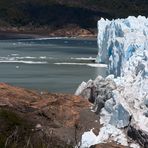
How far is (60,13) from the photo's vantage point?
355 ft

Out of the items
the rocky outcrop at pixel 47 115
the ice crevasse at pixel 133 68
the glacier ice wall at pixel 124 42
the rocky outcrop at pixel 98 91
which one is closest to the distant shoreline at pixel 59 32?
the glacier ice wall at pixel 124 42

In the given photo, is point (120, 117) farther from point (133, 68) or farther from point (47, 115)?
point (133, 68)

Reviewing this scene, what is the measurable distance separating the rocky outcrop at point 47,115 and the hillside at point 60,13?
282 feet

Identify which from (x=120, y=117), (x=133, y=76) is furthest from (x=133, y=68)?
(x=120, y=117)

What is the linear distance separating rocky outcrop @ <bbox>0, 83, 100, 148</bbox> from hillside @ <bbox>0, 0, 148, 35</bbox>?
86.0 m

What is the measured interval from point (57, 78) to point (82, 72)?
4.08m

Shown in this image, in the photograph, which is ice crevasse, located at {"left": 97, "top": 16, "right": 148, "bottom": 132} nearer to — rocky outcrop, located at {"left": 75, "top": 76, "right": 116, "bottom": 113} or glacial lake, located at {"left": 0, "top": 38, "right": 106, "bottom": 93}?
rocky outcrop, located at {"left": 75, "top": 76, "right": 116, "bottom": 113}

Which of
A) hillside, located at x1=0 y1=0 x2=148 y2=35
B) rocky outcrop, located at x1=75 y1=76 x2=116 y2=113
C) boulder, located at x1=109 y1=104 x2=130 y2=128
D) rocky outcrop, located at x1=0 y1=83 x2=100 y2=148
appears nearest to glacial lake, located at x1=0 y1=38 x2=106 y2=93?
rocky outcrop, located at x1=75 y1=76 x2=116 y2=113

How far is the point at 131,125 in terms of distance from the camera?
45.4 ft

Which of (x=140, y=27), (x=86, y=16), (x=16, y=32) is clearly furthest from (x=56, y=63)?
(x=86, y=16)

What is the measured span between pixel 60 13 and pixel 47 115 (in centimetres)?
9392

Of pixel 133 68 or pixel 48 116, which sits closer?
pixel 48 116

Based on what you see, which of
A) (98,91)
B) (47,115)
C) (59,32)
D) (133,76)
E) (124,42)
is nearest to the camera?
(47,115)

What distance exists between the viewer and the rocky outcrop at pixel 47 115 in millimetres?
13273
